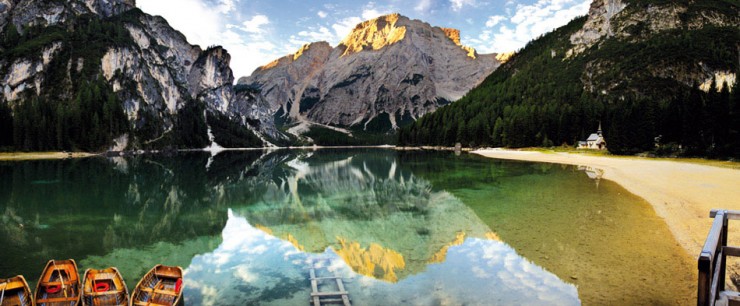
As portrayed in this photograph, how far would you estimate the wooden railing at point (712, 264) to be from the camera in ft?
23.5

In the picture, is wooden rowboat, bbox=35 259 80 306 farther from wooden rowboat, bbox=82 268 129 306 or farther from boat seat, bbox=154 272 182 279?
boat seat, bbox=154 272 182 279

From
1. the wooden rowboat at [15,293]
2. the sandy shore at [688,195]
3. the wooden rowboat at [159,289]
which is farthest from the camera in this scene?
the sandy shore at [688,195]

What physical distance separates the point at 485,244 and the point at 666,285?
8.31 meters

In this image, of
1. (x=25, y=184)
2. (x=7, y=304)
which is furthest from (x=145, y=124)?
(x=7, y=304)

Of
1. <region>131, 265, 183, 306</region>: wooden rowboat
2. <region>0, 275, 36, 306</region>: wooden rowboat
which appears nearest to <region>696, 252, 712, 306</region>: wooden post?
<region>131, 265, 183, 306</region>: wooden rowboat

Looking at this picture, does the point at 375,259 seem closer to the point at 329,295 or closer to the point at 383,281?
the point at 383,281

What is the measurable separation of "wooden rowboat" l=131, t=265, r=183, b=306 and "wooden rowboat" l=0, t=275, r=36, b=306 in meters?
2.96

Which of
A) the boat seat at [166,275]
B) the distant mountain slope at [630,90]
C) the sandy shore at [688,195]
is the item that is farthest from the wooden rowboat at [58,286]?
the distant mountain slope at [630,90]

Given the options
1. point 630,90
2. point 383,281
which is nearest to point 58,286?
point 383,281

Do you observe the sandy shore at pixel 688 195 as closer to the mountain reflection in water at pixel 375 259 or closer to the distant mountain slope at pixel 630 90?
the mountain reflection in water at pixel 375 259

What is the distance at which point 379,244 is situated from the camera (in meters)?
22.4

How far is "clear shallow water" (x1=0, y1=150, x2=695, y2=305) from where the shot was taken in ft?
49.4

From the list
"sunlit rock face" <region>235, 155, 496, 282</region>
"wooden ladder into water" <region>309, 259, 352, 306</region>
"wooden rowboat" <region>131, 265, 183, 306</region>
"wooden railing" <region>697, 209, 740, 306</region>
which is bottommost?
"sunlit rock face" <region>235, 155, 496, 282</region>

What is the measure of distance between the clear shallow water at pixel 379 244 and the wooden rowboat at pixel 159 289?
1423 mm
